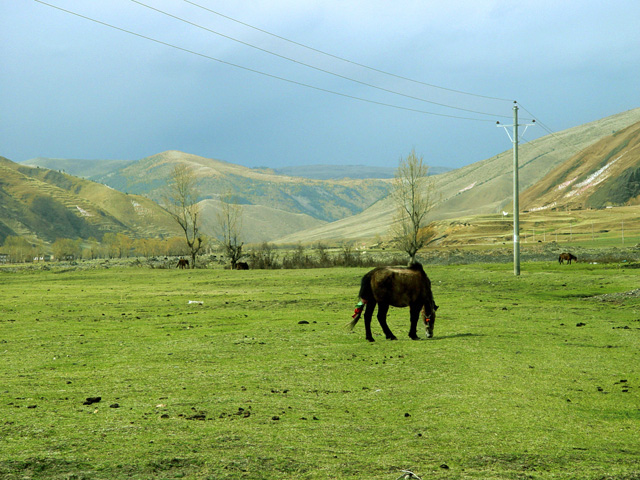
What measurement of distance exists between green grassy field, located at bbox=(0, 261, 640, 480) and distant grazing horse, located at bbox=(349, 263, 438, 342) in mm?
641

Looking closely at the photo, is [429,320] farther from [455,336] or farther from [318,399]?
[318,399]

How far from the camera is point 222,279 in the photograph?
43156 millimetres

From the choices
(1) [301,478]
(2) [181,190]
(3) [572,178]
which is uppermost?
(3) [572,178]

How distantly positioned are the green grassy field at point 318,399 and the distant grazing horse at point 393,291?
0.64 m

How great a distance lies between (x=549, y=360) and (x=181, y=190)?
64140 millimetres

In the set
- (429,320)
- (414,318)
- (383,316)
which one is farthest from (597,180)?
(383,316)

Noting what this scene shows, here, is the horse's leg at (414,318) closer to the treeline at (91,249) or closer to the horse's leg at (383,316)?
the horse's leg at (383,316)

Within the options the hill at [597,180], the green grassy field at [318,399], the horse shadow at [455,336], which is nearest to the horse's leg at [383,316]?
the green grassy field at [318,399]

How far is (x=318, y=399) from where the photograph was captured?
8.95 m

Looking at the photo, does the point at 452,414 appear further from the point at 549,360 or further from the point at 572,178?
the point at 572,178

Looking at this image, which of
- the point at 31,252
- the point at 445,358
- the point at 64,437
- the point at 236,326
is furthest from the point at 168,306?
the point at 31,252

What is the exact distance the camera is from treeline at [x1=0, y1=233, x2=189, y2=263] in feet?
457

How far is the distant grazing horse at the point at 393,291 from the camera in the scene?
1425 cm

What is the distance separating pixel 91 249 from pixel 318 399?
148198mm
